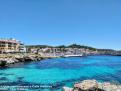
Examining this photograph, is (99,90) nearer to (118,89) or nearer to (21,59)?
(118,89)

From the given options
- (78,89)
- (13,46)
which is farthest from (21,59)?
(78,89)

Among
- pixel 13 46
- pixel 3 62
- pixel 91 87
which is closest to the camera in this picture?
pixel 91 87

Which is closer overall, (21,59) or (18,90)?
(18,90)

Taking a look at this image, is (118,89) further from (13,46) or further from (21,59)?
(13,46)

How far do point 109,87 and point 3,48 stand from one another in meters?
121

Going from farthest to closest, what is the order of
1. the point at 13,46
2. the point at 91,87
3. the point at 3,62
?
1. the point at 13,46
2. the point at 3,62
3. the point at 91,87

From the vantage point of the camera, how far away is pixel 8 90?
31.4 meters

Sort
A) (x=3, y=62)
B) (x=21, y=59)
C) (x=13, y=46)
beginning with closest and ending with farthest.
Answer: (x=3, y=62) → (x=21, y=59) → (x=13, y=46)

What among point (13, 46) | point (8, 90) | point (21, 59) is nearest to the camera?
point (8, 90)

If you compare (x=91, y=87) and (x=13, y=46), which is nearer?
(x=91, y=87)

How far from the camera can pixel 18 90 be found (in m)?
32.3

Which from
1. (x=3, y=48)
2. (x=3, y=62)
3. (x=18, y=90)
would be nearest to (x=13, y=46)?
(x=3, y=48)

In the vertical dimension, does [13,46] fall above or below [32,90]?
above

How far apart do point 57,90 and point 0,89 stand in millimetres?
7579
